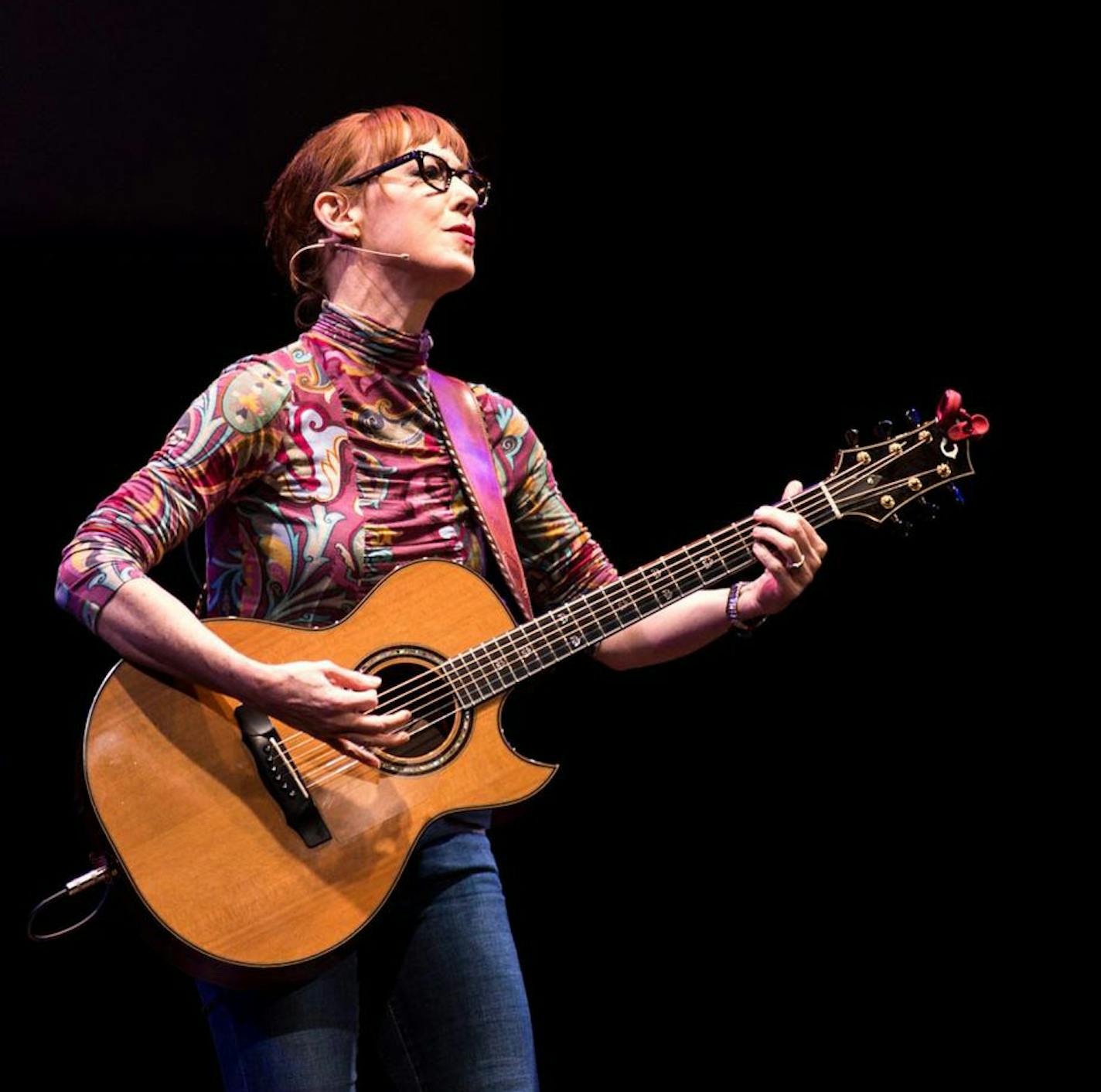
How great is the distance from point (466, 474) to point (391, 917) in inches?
32.2

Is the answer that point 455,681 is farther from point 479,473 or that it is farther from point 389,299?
point 389,299

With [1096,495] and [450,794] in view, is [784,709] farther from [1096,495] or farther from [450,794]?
[450,794]

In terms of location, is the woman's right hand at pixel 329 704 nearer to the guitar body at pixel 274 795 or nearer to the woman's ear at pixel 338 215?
the guitar body at pixel 274 795

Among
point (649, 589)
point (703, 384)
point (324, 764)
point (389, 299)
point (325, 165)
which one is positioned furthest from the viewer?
point (703, 384)

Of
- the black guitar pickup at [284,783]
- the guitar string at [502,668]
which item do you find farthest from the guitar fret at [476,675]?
the black guitar pickup at [284,783]

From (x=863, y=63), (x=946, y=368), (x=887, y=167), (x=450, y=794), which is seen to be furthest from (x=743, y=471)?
(x=450, y=794)

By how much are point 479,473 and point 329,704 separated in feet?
2.19

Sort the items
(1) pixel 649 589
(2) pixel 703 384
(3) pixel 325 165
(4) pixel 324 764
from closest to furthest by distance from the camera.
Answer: (4) pixel 324 764, (1) pixel 649 589, (3) pixel 325 165, (2) pixel 703 384

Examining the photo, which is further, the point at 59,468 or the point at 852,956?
the point at 852,956

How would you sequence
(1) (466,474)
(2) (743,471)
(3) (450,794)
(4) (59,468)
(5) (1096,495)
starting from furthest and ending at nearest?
Result: (2) (743,471), (5) (1096,495), (4) (59,468), (1) (466,474), (3) (450,794)

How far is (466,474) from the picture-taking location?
2580 millimetres

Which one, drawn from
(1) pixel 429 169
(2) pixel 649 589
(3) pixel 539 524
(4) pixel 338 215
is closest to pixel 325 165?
(4) pixel 338 215

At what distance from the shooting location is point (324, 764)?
7.29ft

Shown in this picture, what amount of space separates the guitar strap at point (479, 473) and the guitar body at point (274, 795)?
0.25 meters
